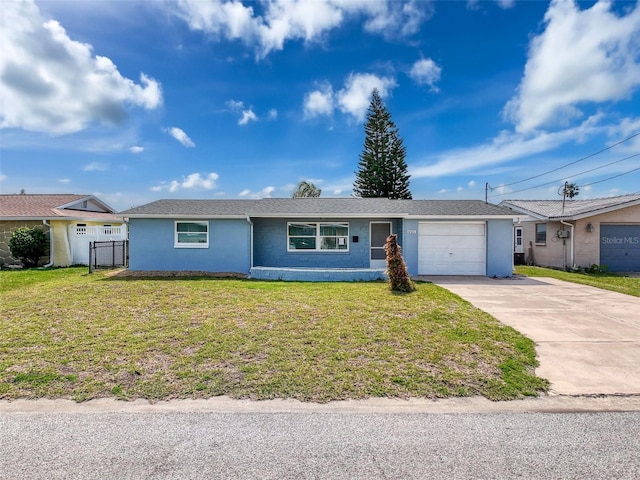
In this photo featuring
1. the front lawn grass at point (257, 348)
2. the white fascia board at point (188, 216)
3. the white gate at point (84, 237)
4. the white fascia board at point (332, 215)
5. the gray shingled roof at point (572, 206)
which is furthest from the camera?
the white gate at point (84, 237)

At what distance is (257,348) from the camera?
4.97m

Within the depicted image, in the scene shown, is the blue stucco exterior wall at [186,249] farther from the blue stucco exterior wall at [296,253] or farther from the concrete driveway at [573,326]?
the concrete driveway at [573,326]

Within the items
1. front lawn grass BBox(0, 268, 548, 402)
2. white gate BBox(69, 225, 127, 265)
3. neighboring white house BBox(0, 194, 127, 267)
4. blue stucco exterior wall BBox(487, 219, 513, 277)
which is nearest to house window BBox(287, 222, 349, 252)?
front lawn grass BBox(0, 268, 548, 402)

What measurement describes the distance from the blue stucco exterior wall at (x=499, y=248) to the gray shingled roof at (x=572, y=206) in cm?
483

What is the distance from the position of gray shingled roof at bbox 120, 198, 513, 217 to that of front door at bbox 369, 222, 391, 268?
0.74 meters

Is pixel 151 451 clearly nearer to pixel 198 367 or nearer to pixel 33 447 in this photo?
pixel 33 447

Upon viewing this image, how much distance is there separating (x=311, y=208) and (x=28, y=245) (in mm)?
13575

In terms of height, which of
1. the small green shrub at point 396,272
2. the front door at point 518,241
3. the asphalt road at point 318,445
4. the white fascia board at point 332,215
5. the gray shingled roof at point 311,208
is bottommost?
the asphalt road at point 318,445

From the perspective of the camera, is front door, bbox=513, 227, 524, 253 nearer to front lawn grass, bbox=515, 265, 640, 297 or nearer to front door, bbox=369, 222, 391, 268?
front lawn grass, bbox=515, 265, 640, 297

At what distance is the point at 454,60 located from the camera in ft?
49.4

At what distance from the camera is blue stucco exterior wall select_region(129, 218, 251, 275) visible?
41.7ft

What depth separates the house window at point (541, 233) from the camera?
17.1 m

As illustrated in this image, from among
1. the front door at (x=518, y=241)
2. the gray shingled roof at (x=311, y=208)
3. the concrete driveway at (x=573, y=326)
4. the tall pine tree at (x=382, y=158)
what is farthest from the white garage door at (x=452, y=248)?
the tall pine tree at (x=382, y=158)

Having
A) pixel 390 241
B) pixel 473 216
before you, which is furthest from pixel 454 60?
pixel 390 241
